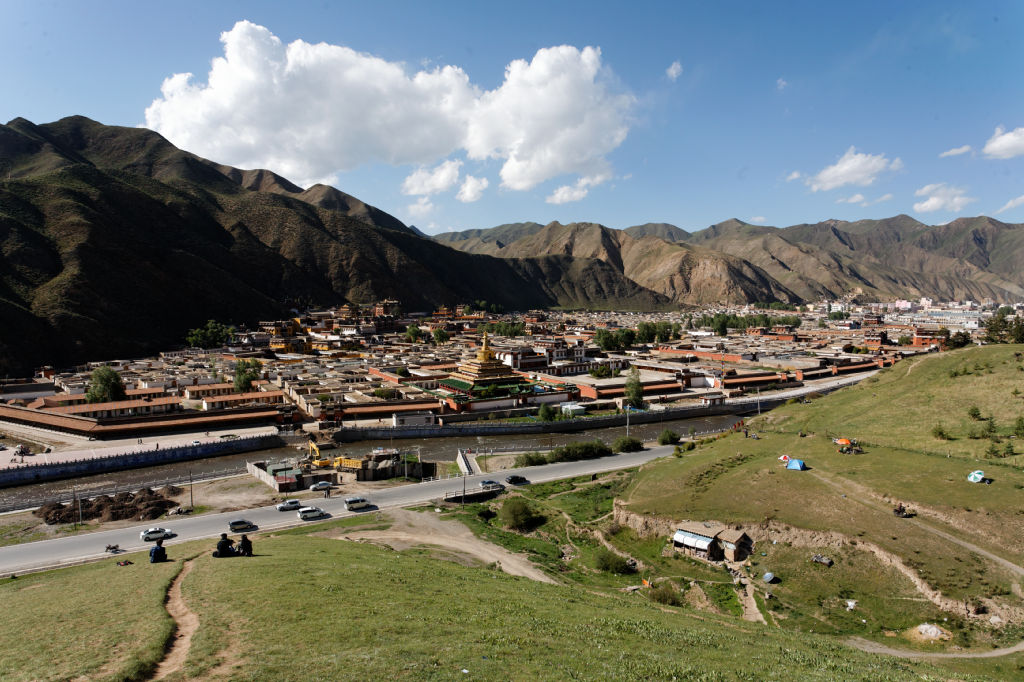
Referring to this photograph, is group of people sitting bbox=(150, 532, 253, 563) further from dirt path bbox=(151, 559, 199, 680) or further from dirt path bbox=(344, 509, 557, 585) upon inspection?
dirt path bbox=(344, 509, 557, 585)

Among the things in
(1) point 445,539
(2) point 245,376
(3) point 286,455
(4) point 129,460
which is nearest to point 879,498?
(1) point 445,539

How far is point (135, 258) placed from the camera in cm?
12056

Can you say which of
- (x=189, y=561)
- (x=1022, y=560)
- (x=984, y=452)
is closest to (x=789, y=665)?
(x=1022, y=560)

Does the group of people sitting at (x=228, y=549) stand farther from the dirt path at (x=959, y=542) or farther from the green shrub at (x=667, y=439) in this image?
the green shrub at (x=667, y=439)

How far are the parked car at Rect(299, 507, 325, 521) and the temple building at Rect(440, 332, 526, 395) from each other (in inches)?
1413

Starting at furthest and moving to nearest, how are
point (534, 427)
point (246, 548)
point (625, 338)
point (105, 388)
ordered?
point (625, 338) < point (534, 427) < point (105, 388) < point (246, 548)

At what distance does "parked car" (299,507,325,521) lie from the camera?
30531mm

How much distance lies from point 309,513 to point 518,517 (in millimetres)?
11741

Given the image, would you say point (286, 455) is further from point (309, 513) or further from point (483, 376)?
point (483, 376)

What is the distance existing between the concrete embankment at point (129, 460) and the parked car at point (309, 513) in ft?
69.1

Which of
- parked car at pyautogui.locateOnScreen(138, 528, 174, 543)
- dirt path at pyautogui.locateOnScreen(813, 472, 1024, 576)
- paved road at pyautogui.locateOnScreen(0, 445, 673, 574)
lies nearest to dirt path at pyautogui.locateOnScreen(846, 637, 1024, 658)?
dirt path at pyautogui.locateOnScreen(813, 472, 1024, 576)

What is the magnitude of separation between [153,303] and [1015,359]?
136 meters

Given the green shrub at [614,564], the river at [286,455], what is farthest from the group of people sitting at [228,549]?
the river at [286,455]

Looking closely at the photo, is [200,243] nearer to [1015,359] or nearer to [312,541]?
[312,541]
